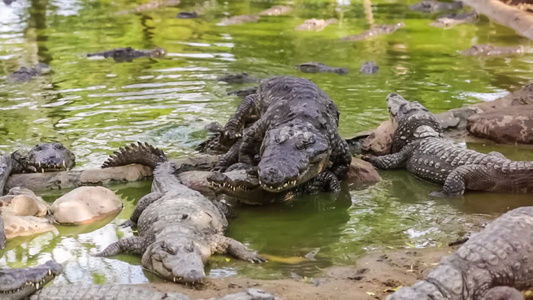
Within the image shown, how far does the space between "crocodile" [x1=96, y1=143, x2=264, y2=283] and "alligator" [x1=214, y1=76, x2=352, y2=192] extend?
69cm

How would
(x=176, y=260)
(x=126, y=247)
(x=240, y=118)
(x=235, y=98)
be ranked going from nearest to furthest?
1. (x=176, y=260)
2. (x=126, y=247)
3. (x=240, y=118)
4. (x=235, y=98)

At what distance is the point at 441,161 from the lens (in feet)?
24.8

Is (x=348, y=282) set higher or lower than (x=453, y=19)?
higher

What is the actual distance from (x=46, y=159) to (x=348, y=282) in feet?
14.0

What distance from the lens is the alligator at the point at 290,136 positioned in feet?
21.8

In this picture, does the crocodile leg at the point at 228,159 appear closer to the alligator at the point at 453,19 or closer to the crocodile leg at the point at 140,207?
the crocodile leg at the point at 140,207

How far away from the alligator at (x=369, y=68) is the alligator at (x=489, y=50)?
9.45ft

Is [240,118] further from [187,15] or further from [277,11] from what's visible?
[277,11]

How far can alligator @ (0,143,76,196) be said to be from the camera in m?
7.99

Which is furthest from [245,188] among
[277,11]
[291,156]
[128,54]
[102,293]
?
[277,11]

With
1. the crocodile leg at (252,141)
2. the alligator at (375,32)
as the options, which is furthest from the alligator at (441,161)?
the alligator at (375,32)

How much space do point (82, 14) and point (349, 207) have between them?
18021mm

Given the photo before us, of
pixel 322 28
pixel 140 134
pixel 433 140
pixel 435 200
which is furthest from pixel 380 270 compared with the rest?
pixel 322 28

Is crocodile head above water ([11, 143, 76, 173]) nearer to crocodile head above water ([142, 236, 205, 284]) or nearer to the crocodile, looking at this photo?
the crocodile
